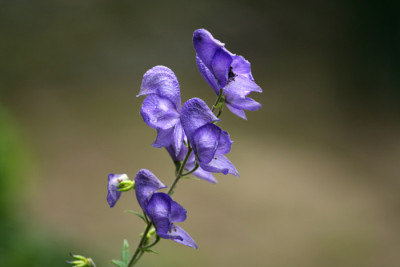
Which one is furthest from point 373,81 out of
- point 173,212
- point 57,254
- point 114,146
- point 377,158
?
point 173,212

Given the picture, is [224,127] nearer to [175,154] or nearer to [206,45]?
[175,154]

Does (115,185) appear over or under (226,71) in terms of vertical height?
under

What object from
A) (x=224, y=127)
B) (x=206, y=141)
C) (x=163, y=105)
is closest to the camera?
(x=206, y=141)

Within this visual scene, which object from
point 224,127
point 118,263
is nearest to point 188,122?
Answer: point 118,263

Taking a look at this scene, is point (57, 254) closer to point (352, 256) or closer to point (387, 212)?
point (352, 256)

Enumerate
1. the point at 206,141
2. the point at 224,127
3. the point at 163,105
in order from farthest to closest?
the point at 224,127, the point at 163,105, the point at 206,141

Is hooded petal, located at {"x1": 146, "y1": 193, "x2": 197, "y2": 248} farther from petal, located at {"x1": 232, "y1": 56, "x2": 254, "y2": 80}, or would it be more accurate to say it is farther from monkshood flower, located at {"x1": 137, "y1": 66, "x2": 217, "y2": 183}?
petal, located at {"x1": 232, "y1": 56, "x2": 254, "y2": 80}

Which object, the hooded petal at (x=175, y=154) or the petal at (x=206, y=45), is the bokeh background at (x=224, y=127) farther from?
the petal at (x=206, y=45)

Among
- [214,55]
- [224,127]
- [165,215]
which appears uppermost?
[224,127]
